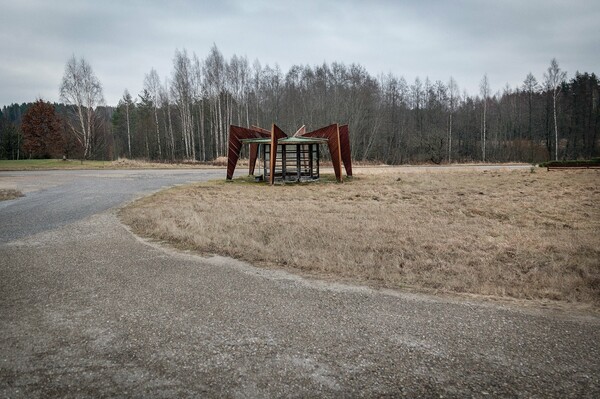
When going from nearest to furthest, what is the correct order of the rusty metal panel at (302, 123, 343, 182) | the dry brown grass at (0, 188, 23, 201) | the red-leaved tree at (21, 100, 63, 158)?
1. the dry brown grass at (0, 188, 23, 201)
2. the rusty metal panel at (302, 123, 343, 182)
3. the red-leaved tree at (21, 100, 63, 158)

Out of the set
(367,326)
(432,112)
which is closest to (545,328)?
(367,326)

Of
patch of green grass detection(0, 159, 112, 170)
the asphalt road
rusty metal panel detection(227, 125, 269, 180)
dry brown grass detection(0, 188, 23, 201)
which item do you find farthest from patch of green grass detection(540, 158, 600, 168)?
patch of green grass detection(0, 159, 112, 170)

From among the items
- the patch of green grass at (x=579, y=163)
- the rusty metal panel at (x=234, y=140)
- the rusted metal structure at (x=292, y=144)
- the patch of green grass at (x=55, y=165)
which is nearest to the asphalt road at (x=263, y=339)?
the rusted metal structure at (x=292, y=144)

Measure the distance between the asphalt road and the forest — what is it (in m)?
36.8

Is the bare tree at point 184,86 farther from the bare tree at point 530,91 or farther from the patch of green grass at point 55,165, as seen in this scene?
the bare tree at point 530,91

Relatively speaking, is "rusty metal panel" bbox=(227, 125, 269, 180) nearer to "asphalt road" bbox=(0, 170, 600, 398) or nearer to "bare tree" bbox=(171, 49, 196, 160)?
"asphalt road" bbox=(0, 170, 600, 398)

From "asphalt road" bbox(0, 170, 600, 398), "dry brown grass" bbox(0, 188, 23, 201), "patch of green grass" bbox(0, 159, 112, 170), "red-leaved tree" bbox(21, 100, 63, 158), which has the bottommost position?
"asphalt road" bbox(0, 170, 600, 398)

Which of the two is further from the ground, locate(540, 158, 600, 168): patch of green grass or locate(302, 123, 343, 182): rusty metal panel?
locate(302, 123, 343, 182): rusty metal panel

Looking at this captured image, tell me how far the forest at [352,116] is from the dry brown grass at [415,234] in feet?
100

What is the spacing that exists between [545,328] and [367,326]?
1686 mm

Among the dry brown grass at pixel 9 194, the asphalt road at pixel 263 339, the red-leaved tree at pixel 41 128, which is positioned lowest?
the asphalt road at pixel 263 339

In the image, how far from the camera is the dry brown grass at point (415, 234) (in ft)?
16.6

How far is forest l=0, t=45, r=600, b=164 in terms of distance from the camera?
140 ft

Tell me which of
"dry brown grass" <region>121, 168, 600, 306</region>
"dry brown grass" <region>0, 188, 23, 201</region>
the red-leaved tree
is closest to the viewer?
"dry brown grass" <region>121, 168, 600, 306</region>
